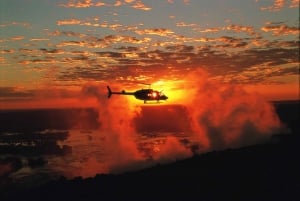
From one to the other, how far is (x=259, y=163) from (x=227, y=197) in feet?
57.9

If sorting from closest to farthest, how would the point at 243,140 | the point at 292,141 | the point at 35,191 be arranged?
the point at 35,191
the point at 292,141
the point at 243,140

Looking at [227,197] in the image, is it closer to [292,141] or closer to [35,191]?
[35,191]

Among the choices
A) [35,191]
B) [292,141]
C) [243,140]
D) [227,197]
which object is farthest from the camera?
[243,140]

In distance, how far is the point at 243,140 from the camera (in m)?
169

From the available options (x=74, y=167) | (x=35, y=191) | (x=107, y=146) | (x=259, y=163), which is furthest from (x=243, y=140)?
(x=35, y=191)

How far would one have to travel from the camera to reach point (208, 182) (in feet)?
193

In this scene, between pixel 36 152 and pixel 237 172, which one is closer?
pixel 237 172

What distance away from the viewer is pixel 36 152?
147 m

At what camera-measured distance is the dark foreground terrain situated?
172ft

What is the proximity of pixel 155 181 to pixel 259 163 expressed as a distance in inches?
733

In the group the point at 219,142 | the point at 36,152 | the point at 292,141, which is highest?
the point at 292,141

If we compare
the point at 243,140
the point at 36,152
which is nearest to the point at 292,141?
the point at 243,140

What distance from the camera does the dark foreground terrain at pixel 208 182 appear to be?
52344 mm

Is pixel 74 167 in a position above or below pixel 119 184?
below
